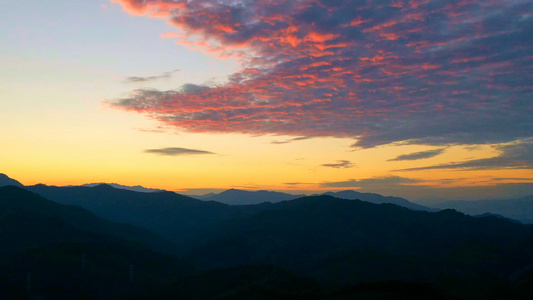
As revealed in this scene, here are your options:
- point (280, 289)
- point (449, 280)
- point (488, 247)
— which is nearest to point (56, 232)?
point (280, 289)

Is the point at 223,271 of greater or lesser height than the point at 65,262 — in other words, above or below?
below

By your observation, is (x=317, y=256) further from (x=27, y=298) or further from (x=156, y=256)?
(x=27, y=298)

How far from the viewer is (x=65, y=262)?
127438mm

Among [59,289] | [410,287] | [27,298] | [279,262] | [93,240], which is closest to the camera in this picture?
[410,287]

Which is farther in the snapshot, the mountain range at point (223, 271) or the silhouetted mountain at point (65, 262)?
the silhouetted mountain at point (65, 262)

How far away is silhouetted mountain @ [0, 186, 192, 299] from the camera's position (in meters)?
118

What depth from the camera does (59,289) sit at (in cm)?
11900

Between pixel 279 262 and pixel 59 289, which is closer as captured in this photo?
pixel 59 289

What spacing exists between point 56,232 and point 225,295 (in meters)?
95.7

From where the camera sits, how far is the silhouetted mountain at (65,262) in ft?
387

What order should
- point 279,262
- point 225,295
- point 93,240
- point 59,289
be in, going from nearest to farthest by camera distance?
Result: 1. point 225,295
2. point 59,289
3. point 93,240
4. point 279,262

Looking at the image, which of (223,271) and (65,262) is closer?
(65,262)

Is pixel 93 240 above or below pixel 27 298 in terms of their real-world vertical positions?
above

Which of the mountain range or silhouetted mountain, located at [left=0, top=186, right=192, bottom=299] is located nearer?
the mountain range
